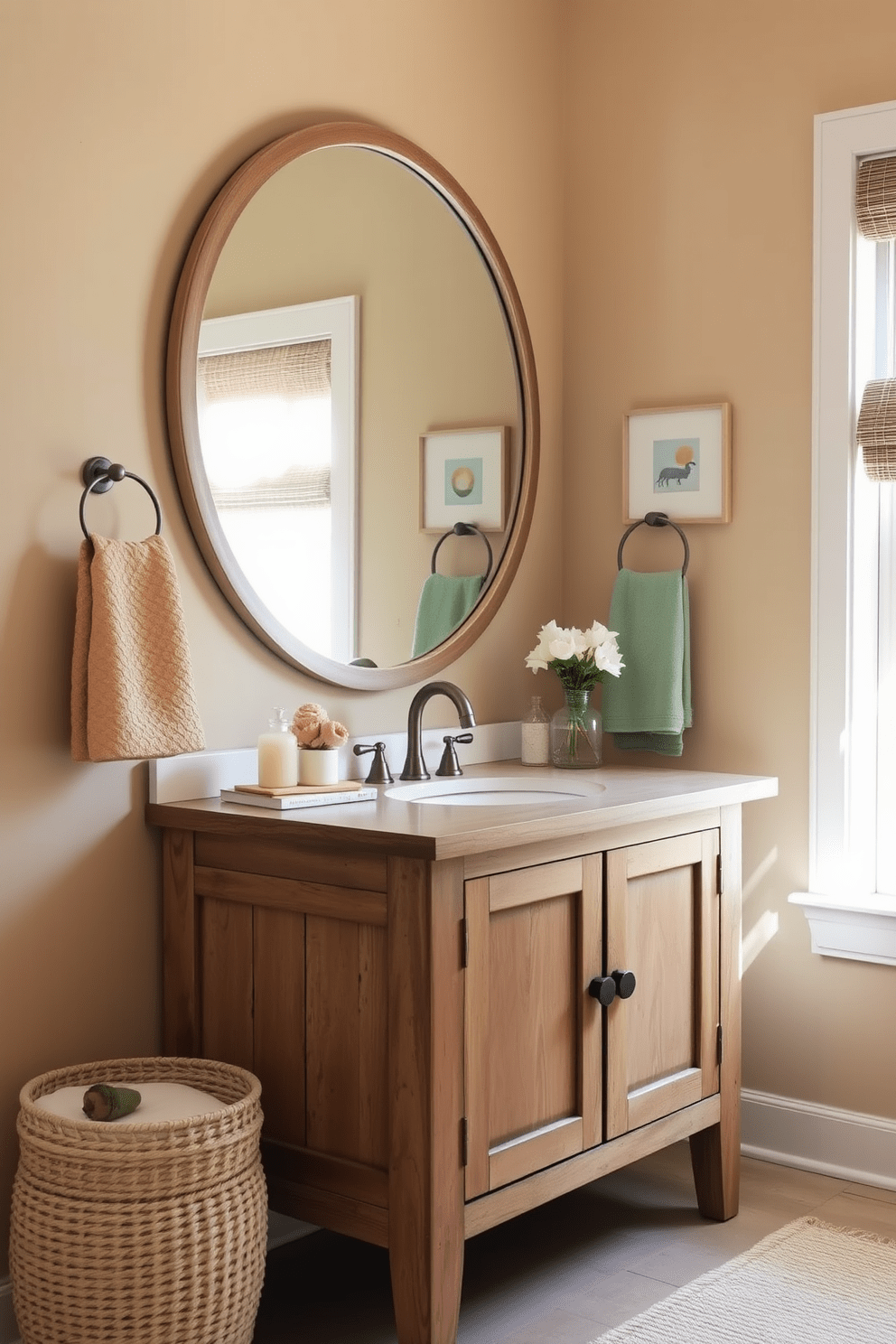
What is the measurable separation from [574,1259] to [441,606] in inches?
46.8

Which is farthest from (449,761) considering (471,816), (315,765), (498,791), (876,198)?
(876,198)

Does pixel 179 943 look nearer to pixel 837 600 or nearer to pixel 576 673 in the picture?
pixel 576 673

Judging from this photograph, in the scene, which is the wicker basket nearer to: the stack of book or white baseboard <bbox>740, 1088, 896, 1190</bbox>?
the stack of book

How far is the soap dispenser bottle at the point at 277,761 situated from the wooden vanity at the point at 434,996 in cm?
8

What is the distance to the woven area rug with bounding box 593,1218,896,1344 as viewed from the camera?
2029 millimetres

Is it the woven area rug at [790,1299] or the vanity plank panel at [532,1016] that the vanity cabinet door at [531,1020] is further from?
the woven area rug at [790,1299]

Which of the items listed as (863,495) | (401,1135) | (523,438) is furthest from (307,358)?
(401,1135)

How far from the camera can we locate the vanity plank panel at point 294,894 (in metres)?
1.92

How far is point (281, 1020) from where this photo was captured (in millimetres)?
2045

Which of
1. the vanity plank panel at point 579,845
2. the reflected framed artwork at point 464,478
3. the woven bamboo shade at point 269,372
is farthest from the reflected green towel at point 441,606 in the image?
the vanity plank panel at point 579,845

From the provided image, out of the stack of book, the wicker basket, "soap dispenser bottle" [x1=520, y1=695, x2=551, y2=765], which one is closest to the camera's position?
the wicker basket

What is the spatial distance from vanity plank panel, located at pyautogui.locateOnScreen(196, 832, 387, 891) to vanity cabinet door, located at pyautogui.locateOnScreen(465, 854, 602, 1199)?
14cm

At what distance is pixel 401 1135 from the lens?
187cm

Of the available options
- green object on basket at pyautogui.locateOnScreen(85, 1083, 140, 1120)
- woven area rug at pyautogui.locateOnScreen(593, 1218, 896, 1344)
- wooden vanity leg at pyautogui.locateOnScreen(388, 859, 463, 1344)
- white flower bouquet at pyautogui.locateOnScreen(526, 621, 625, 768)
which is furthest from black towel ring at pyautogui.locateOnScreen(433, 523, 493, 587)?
woven area rug at pyautogui.locateOnScreen(593, 1218, 896, 1344)
